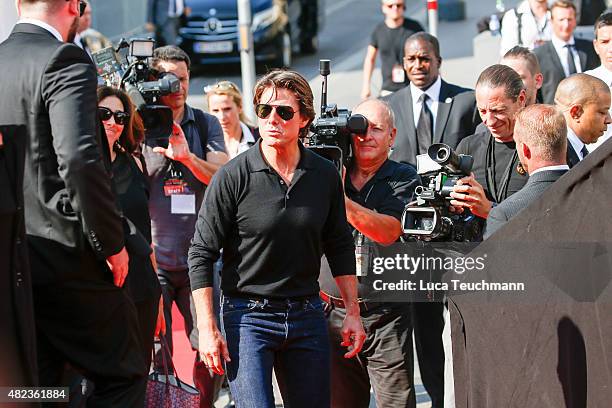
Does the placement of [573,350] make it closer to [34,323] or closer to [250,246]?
[250,246]

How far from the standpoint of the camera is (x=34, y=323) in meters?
4.45

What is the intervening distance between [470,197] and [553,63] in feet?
15.3

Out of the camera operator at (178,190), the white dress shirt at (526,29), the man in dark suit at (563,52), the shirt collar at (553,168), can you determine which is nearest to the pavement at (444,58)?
the white dress shirt at (526,29)

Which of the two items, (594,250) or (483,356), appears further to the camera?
(483,356)

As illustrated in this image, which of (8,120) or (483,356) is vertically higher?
(8,120)

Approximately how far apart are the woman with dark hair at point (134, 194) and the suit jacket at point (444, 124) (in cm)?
205

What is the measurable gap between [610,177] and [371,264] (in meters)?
1.95

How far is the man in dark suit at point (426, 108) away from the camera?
7555mm

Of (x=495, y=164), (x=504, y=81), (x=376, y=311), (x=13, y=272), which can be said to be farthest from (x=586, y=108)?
(x=13, y=272)

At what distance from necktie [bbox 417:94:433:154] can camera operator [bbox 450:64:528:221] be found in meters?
1.14

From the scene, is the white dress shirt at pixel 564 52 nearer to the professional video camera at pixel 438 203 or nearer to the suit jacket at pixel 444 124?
the suit jacket at pixel 444 124

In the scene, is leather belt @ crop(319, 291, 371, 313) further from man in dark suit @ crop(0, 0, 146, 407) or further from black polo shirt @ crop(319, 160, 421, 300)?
man in dark suit @ crop(0, 0, 146, 407)

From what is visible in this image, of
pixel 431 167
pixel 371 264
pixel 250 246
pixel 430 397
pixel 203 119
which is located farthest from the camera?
pixel 203 119

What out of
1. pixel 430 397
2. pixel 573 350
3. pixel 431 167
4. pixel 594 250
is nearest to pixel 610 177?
pixel 594 250
